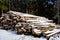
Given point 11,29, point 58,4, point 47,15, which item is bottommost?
point 11,29

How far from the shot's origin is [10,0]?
7656 millimetres

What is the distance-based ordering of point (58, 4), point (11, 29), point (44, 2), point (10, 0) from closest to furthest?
point (11, 29)
point (58, 4)
point (44, 2)
point (10, 0)

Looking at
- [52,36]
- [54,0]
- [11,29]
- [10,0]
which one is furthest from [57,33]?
[10,0]

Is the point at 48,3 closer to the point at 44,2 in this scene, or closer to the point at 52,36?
the point at 44,2

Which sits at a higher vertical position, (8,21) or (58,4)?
(58,4)

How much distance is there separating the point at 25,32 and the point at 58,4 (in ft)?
→ 7.66

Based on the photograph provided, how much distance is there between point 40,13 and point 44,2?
0.56 metres

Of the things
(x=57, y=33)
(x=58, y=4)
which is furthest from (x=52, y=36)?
(x=58, y=4)

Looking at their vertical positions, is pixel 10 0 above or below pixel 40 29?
above

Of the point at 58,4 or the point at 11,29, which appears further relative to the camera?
the point at 58,4

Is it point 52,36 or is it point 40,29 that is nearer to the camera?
point 52,36

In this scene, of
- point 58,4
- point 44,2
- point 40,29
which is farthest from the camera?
point 44,2

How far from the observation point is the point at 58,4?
6434 mm

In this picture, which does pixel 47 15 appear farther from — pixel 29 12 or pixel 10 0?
pixel 10 0
